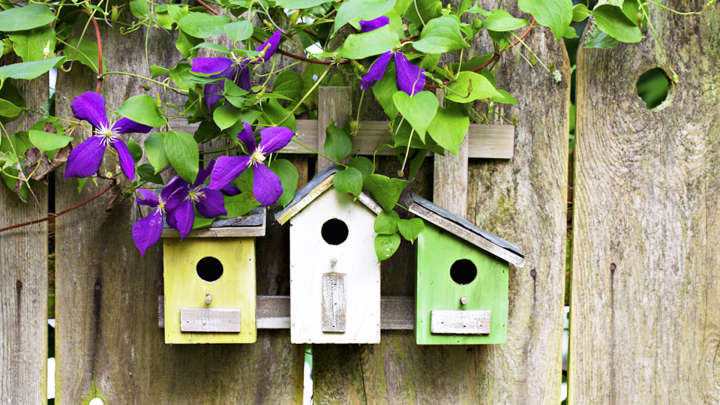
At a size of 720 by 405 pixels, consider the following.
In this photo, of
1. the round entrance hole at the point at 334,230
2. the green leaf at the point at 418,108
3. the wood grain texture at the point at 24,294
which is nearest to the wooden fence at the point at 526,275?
the wood grain texture at the point at 24,294

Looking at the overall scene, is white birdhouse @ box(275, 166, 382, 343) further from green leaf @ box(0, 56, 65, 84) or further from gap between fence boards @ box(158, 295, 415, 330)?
green leaf @ box(0, 56, 65, 84)

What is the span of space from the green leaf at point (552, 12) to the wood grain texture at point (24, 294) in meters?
1.03

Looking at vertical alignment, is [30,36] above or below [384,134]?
above

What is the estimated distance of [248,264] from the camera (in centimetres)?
96

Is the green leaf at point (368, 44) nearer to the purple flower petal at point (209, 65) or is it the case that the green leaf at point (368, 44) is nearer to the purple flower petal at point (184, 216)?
the purple flower petal at point (209, 65)

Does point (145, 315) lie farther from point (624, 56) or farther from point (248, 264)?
point (624, 56)

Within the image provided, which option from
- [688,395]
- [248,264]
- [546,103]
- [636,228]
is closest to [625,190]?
[636,228]

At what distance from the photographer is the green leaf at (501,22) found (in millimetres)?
840

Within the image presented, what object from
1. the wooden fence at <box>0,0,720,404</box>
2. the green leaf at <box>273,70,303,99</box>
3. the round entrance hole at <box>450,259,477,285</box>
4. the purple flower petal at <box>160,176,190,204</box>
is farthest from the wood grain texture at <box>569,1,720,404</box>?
the purple flower petal at <box>160,176,190,204</box>

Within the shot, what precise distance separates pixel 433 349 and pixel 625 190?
0.58m

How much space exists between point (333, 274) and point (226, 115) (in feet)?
1.19

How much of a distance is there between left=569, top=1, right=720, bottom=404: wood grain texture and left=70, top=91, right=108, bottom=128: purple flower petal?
1.00m

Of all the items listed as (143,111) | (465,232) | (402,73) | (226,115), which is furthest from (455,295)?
(143,111)

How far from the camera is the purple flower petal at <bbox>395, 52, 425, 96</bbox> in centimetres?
79
